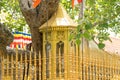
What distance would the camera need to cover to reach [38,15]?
6062 millimetres

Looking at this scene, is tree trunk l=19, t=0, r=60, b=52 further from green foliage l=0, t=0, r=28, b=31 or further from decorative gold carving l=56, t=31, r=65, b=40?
green foliage l=0, t=0, r=28, b=31

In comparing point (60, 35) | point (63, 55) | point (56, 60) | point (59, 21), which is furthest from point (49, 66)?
point (59, 21)

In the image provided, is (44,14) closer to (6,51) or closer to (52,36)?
(52,36)

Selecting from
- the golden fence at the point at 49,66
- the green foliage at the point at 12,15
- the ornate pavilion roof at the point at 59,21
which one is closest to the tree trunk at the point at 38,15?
the ornate pavilion roof at the point at 59,21

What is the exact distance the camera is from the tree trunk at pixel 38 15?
591 centimetres

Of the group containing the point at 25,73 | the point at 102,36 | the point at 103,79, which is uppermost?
the point at 102,36

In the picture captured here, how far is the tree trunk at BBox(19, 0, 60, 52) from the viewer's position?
5.91 metres

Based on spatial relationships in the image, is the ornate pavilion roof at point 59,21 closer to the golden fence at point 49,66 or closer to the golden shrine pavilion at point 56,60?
the golden shrine pavilion at point 56,60

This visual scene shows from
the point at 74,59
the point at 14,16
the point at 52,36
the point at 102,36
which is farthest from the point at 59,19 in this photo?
the point at 14,16

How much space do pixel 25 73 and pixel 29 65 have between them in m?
0.13

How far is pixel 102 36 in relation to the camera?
3.37 meters

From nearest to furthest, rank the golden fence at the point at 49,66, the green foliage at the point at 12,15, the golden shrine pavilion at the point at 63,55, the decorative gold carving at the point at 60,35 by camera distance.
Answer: the golden fence at the point at 49,66
the golden shrine pavilion at the point at 63,55
the decorative gold carving at the point at 60,35
the green foliage at the point at 12,15

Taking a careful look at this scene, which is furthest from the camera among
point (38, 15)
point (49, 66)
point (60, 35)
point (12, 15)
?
point (12, 15)

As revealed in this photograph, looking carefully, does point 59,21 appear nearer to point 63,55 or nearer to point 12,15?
point 63,55
